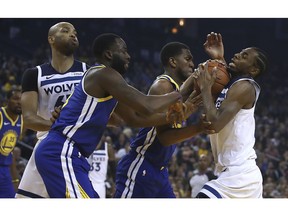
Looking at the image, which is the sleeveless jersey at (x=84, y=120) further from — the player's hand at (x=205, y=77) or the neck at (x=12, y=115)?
the neck at (x=12, y=115)

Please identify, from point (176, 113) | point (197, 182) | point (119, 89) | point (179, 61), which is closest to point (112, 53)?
→ point (119, 89)

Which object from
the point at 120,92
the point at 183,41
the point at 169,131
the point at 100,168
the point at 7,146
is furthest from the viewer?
the point at 183,41

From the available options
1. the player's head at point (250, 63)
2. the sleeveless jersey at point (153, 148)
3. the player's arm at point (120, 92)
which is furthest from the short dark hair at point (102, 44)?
the player's head at point (250, 63)

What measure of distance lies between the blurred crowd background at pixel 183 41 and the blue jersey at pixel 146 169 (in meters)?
7.82

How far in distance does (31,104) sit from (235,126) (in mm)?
1786

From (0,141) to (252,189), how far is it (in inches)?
153

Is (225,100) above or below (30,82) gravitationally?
below

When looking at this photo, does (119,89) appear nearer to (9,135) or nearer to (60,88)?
(60,88)

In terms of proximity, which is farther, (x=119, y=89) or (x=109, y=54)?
(x=109, y=54)

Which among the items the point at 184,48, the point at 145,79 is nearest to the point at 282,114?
the point at 145,79

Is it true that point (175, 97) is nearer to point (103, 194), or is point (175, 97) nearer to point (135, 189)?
point (135, 189)

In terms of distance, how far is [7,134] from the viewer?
28.1 feet

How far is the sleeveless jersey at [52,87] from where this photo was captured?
607 centimetres

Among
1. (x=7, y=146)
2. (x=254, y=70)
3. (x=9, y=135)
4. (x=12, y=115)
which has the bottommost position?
(x=7, y=146)
